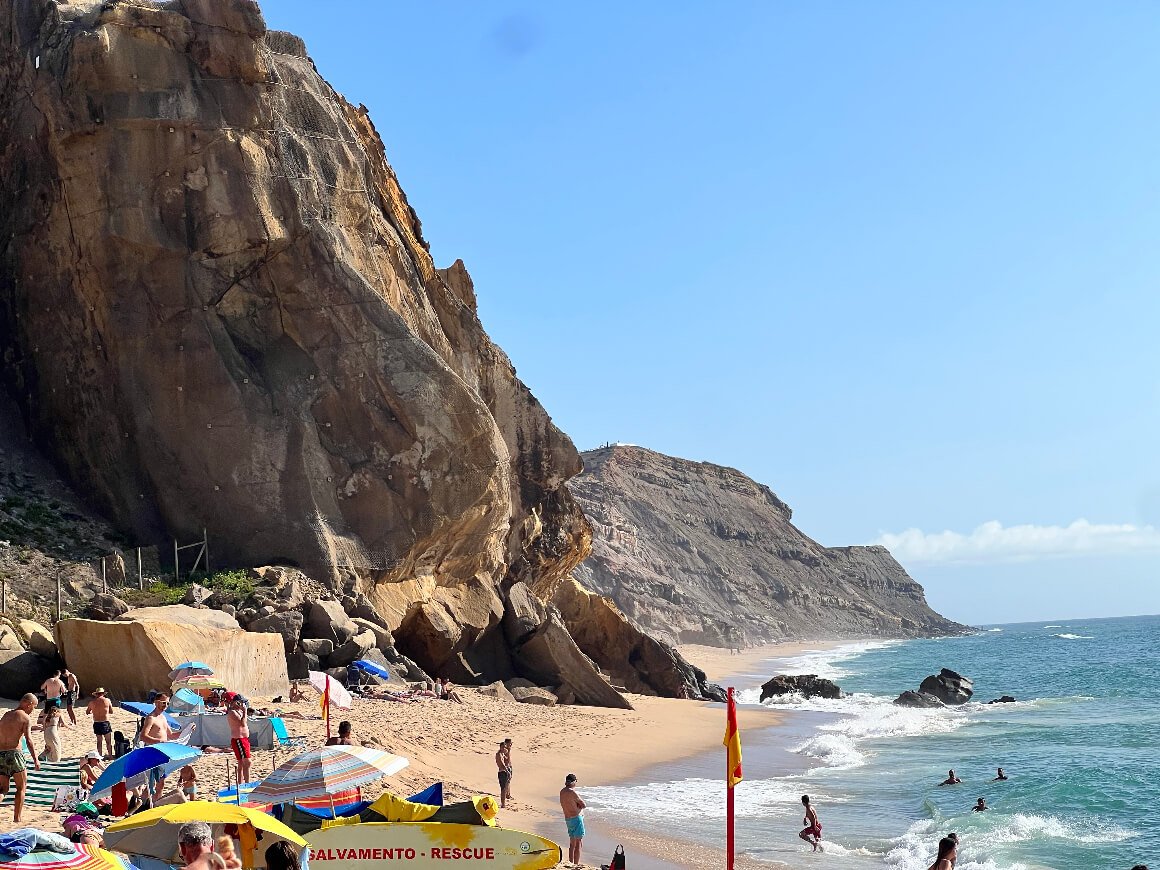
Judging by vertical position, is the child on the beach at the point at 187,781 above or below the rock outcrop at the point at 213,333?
below

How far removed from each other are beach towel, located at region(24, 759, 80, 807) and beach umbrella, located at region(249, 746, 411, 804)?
2651mm

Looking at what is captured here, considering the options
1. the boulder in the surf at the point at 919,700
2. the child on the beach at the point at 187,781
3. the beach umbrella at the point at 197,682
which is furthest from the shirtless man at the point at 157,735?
the boulder in the surf at the point at 919,700

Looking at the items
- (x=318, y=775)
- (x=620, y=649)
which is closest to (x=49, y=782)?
(x=318, y=775)

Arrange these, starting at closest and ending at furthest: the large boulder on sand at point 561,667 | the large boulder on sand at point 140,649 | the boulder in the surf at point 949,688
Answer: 1. the large boulder on sand at point 140,649
2. the large boulder on sand at point 561,667
3. the boulder in the surf at point 949,688

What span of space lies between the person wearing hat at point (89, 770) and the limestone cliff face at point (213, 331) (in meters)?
14.5

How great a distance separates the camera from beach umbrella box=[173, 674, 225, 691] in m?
18.5

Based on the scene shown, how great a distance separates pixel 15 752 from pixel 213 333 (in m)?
19.8

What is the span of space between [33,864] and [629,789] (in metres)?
14.9

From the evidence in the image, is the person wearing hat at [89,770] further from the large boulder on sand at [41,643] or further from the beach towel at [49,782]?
the large boulder on sand at [41,643]

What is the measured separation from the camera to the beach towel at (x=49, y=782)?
485 inches

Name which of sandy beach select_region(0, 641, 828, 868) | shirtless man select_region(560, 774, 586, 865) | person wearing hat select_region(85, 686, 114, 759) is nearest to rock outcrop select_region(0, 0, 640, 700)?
sandy beach select_region(0, 641, 828, 868)

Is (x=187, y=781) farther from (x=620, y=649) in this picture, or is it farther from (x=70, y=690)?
(x=620, y=649)

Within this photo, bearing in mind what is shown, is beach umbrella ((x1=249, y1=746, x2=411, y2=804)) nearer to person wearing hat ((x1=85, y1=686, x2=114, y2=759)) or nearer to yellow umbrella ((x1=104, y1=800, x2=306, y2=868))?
yellow umbrella ((x1=104, y1=800, x2=306, y2=868))

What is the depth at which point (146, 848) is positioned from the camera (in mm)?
9250
